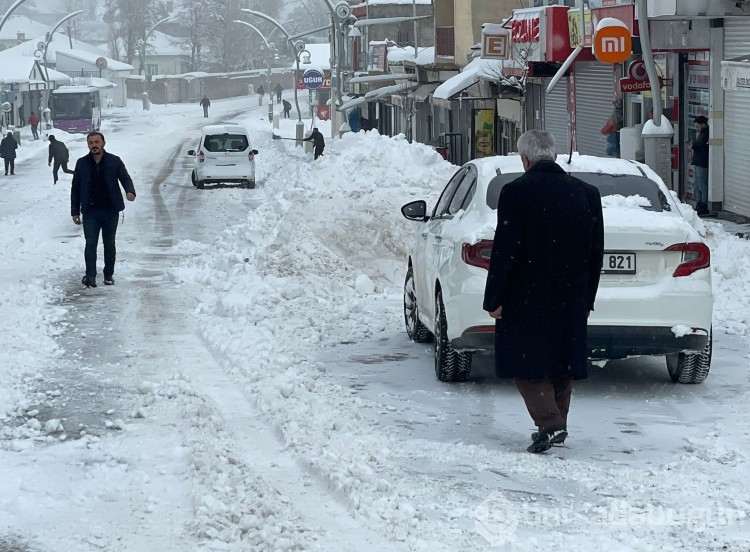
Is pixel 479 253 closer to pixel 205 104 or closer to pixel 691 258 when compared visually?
pixel 691 258

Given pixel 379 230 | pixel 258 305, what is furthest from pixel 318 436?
pixel 379 230

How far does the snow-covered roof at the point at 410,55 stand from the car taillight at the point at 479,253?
39.7m

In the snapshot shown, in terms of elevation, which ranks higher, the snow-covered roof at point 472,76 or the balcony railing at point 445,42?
the balcony railing at point 445,42

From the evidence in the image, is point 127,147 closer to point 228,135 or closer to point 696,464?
point 228,135

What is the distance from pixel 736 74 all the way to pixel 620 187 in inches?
415

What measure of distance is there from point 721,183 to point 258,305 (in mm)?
13566

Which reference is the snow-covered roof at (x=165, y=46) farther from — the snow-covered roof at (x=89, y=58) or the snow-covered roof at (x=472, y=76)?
the snow-covered roof at (x=472, y=76)

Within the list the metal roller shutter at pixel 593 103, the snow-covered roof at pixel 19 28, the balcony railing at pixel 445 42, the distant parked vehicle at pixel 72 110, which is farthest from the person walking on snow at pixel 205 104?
the snow-covered roof at pixel 19 28

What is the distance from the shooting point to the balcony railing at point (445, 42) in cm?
4553

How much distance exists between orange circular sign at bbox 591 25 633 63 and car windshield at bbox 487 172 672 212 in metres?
11.4

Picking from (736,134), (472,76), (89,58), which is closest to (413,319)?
(736,134)

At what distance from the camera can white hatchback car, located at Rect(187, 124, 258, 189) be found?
34531 mm

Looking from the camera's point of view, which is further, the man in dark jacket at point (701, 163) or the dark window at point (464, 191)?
the man in dark jacket at point (701, 163)

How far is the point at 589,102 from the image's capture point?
108 feet
